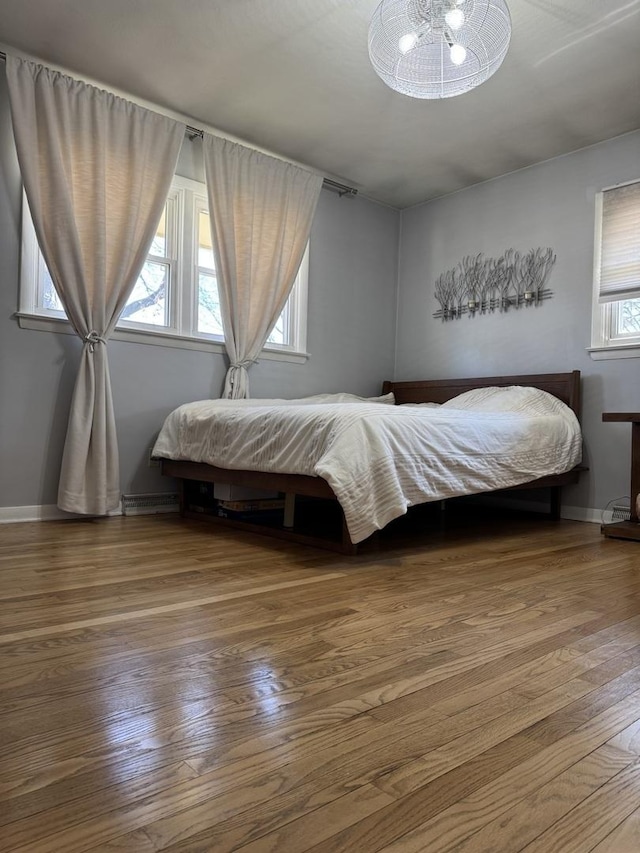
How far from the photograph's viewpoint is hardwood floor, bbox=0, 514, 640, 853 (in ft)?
2.52

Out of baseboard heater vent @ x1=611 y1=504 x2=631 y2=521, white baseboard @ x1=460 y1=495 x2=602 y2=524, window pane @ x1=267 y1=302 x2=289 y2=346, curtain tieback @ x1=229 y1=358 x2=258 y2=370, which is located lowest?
white baseboard @ x1=460 y1=495 x2=602 y2=524

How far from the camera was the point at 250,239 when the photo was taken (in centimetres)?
387

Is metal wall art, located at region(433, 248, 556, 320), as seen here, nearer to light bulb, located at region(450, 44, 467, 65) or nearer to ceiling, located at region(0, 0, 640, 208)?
ceiling, located at region(0, 0, 640, 208)

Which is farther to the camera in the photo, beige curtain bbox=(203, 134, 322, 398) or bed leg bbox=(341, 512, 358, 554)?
beige curtain bbox=(203, 134, 322, 398)

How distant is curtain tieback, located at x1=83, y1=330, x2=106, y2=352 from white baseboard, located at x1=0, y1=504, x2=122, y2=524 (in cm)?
88

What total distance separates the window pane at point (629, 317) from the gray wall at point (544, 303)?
184mm

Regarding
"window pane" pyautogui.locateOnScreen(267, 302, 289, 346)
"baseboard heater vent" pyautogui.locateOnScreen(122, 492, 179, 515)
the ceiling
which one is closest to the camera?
the ceiling

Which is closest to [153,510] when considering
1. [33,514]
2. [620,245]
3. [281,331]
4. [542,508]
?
[33,514]

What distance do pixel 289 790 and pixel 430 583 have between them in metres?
1.29

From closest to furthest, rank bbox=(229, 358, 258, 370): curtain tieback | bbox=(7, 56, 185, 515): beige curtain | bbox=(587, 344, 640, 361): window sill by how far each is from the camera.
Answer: bbox=(7, 56, 185, 515): beige curtain
bbox=(587, 344, 640, 361): window sill
bbox=(229, 358, 258, 370): curtain tieback

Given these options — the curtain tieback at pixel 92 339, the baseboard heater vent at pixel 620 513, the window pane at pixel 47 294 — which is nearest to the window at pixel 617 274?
the baseboard heater vent at pixel 620 513

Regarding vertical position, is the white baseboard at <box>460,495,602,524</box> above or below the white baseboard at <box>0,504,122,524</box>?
below

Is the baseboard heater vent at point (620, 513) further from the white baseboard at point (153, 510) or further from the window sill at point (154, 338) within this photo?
the window sill at point (154, 338)

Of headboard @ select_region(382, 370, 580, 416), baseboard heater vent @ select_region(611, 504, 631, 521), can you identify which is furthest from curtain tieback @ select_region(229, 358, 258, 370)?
baseboard heater vent @ select_region(611, 504, 631, 521)
